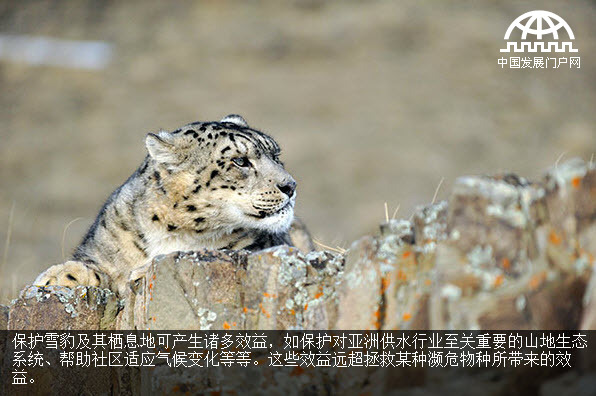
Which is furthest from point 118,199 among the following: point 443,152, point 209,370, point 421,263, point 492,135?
point 492,135

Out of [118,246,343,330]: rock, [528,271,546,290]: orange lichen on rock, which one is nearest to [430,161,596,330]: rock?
[528,271,546,290]: orange lichen on rock

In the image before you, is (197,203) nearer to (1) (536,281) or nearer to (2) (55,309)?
(2) (55,309)

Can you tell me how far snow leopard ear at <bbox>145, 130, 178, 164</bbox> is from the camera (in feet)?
22.6

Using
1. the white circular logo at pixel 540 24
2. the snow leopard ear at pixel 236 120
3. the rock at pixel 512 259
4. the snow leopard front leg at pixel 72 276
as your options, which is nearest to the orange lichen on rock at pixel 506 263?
the rock at pixel 512 259

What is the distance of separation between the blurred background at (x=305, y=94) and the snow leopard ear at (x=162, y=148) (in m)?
16.1

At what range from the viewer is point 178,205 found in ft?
22.1

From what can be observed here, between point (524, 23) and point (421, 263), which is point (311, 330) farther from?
point (524, 23)

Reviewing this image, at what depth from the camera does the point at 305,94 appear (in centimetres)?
3209

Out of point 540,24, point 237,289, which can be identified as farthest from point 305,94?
point 237,289

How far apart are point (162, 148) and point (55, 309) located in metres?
1.81

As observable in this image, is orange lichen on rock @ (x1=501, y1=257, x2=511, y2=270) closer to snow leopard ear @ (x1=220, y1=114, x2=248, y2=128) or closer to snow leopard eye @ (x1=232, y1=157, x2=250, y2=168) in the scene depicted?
snow leopard eye @ (x1=232, y1=157, x2=250, y2=168)

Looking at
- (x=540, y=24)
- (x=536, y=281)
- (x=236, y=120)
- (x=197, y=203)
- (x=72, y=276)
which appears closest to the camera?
(x=536, y=281)

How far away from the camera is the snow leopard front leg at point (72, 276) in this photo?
20.4 feet

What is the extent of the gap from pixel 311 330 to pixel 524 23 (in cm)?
2928
